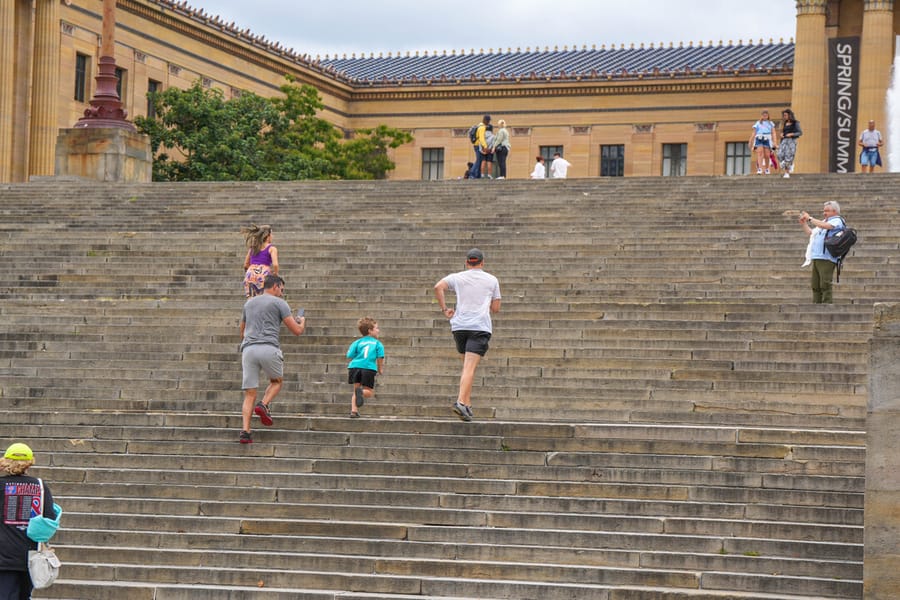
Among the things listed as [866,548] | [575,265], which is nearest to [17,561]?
[866,548]

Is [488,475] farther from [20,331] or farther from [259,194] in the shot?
[259,194]

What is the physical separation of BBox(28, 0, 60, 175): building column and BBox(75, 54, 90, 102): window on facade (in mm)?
1608

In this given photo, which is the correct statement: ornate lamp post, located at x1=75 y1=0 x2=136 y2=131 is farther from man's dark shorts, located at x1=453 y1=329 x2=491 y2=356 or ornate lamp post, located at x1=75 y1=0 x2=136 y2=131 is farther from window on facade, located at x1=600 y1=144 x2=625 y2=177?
window on facade, located at x1=600 y1=144 x2=625 y2=177

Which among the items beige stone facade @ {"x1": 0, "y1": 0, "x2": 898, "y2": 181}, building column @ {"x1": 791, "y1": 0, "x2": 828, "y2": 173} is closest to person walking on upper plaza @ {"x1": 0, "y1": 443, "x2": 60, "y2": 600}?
beige stone facade @ {"x1": 0, "y1": 0, "x2": 898, "y2": 181}

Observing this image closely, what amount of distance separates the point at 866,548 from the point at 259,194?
17.1 meters

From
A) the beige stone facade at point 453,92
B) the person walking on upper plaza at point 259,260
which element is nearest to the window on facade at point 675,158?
the beige stone facade at point 453,92

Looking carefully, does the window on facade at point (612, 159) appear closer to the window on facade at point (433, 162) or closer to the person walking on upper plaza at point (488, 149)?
the window on facade at point (433, 162)

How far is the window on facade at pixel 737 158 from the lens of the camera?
181 feet

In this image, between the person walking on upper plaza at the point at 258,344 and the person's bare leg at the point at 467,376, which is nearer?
the person walking on upper plaza at the point at 258,344

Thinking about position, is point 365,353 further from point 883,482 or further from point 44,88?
point 44,88

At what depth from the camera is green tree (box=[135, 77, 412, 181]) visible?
40.5 meters

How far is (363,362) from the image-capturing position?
1478 centimetres

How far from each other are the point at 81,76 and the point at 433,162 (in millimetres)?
18030

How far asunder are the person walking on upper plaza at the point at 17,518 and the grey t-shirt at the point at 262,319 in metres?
4.30
